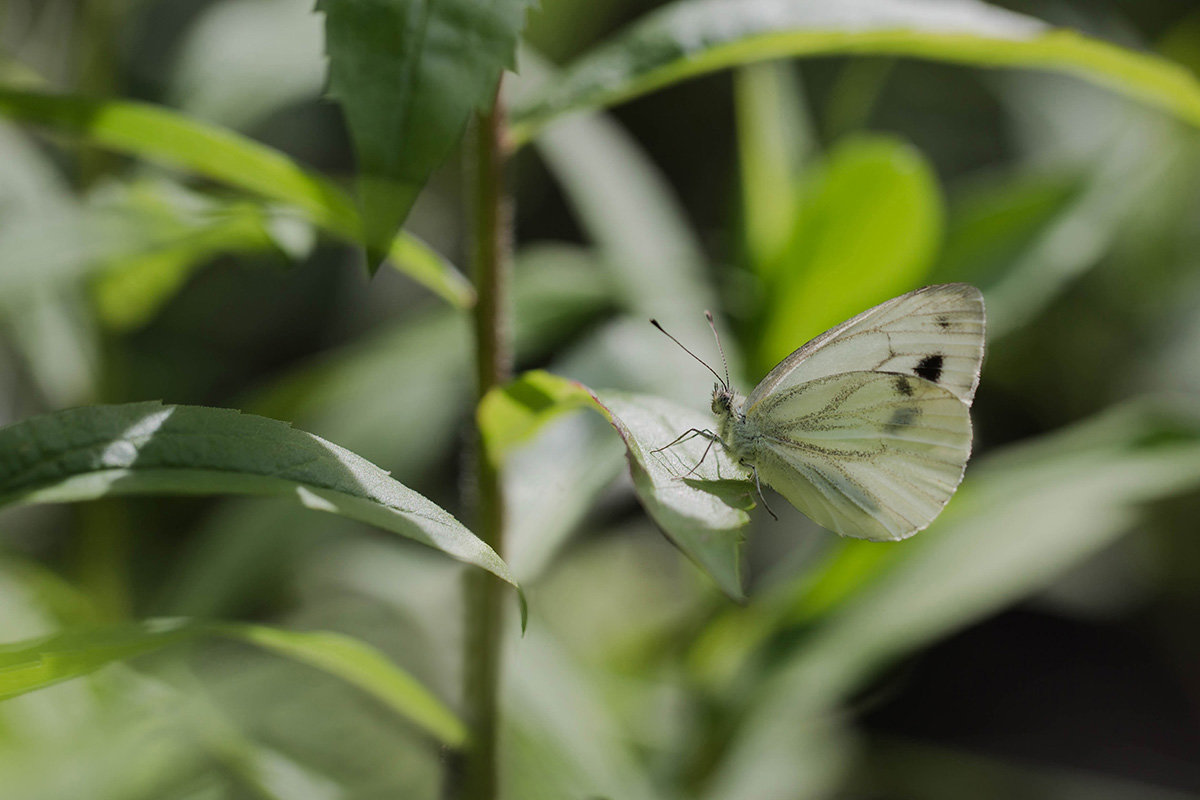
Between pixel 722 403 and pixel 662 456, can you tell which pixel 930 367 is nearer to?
pixel 722 403

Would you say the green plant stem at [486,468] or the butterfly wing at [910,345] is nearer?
the green plant stem at [486,468]

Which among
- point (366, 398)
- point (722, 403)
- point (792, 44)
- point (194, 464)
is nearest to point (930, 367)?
point (722, 403)

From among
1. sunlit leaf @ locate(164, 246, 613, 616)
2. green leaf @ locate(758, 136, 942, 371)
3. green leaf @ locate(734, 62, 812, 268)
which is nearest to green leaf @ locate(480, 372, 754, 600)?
green leaf @ locate(758, 136, 942, 371)

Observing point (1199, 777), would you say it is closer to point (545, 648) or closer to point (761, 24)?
point (545, 648)

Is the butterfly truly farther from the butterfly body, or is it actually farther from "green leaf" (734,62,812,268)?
"green leaf" (734,62,812,268)

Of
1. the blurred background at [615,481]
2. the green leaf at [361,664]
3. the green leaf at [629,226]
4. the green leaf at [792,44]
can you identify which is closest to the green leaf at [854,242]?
the blurred background at [615,481]

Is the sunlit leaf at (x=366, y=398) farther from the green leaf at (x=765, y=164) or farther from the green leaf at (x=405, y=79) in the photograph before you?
the green leaf at (x=405, y=79)

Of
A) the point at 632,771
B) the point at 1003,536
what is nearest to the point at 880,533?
the point at 1003,536
